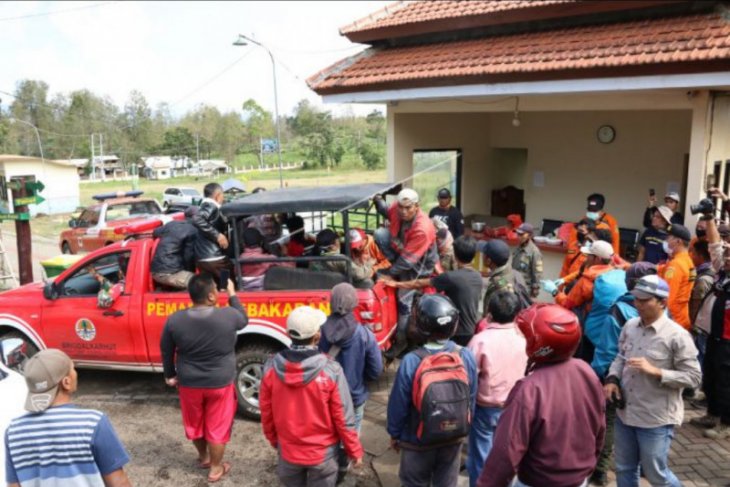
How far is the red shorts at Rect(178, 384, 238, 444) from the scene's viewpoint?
170 inches

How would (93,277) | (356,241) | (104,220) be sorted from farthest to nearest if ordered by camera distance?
1. (104,220)
2. (93,277)
3. (356,241)

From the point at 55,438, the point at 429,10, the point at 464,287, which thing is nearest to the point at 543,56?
the point at 429,10

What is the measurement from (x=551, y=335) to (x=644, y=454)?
1.57m

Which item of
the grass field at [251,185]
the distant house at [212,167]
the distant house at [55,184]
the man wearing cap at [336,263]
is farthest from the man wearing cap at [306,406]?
the distant house at [212,167]

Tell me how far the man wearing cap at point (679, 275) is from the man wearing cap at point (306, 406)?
3428 mm

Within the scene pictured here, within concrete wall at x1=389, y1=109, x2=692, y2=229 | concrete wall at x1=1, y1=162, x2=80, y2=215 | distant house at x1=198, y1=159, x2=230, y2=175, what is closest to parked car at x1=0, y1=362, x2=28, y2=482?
concrete wall at x1=389, y1=109, x2=692, y2=229

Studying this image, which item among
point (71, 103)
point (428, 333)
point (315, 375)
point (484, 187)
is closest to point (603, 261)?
point (428, 333)

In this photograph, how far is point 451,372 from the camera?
9.69 ft

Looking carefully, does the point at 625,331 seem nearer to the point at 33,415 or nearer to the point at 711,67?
the point at 33,415

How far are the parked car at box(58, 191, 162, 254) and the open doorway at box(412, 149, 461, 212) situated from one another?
692 centimetres

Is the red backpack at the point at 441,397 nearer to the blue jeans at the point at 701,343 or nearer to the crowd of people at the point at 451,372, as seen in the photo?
the crowd of people at the point at 451,372

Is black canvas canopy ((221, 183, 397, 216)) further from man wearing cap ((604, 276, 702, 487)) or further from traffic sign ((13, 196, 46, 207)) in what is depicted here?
traffic sign ((13, 196, 46, 207))

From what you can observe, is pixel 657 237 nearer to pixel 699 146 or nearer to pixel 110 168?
pixel 699 146

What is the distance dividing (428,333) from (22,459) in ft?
6.49
